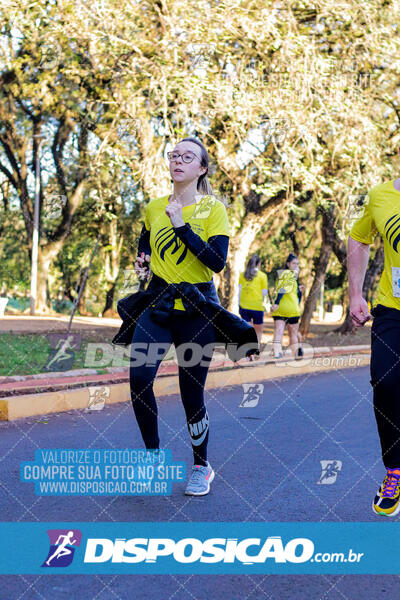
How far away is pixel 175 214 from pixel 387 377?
1349 mm

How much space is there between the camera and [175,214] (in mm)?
3996

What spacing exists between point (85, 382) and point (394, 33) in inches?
391

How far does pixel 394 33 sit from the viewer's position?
1430 cm

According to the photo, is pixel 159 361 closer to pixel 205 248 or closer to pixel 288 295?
pixel 205 248

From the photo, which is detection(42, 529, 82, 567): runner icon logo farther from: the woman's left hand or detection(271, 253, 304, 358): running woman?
detection(271, 253, 304, 358): running woman

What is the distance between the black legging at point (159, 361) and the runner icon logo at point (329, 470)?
100 centimetres

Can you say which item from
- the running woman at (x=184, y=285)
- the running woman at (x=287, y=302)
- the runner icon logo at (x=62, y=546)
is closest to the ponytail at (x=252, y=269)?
the running woman at (x=287, y=302)

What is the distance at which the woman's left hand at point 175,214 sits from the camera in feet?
13.1

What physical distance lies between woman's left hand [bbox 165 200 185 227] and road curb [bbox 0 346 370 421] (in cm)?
313

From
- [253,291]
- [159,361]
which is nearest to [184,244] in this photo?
[159,361]

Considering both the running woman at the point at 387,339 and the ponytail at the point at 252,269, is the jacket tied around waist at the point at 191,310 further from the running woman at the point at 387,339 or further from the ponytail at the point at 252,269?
the ponytail at the point at 252,269

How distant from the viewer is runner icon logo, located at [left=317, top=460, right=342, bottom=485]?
4747mm

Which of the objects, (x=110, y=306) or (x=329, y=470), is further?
(x=110, y=306)

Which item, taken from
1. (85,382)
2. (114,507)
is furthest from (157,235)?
(85,382)
